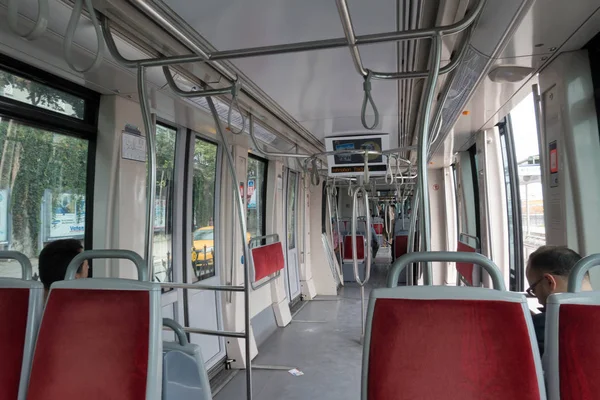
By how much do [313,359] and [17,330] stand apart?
116 inches

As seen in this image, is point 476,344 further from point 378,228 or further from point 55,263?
point 378,228

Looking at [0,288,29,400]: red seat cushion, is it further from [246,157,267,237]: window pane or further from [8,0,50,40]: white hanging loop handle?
[246,157,267,237]: window pane

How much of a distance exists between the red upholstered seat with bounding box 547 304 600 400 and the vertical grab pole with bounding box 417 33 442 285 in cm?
35

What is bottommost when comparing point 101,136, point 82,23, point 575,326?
point 575,326

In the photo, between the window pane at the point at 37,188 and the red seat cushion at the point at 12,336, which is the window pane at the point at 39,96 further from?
the red seat cushion at the point at 12,336

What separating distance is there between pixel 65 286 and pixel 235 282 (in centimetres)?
263

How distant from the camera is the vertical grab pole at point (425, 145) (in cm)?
113

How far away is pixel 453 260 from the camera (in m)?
1.00

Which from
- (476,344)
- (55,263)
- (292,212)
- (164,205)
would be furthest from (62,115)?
(292,212)

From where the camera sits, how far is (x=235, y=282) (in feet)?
12.6

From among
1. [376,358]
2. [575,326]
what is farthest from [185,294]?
[575,326]

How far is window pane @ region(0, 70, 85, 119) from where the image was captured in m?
1.79

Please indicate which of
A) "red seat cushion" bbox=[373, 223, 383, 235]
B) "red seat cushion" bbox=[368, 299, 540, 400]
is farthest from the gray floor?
"red seat cushion" bbox=[373, 223, 383, 235]

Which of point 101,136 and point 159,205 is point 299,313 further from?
point 101,136
